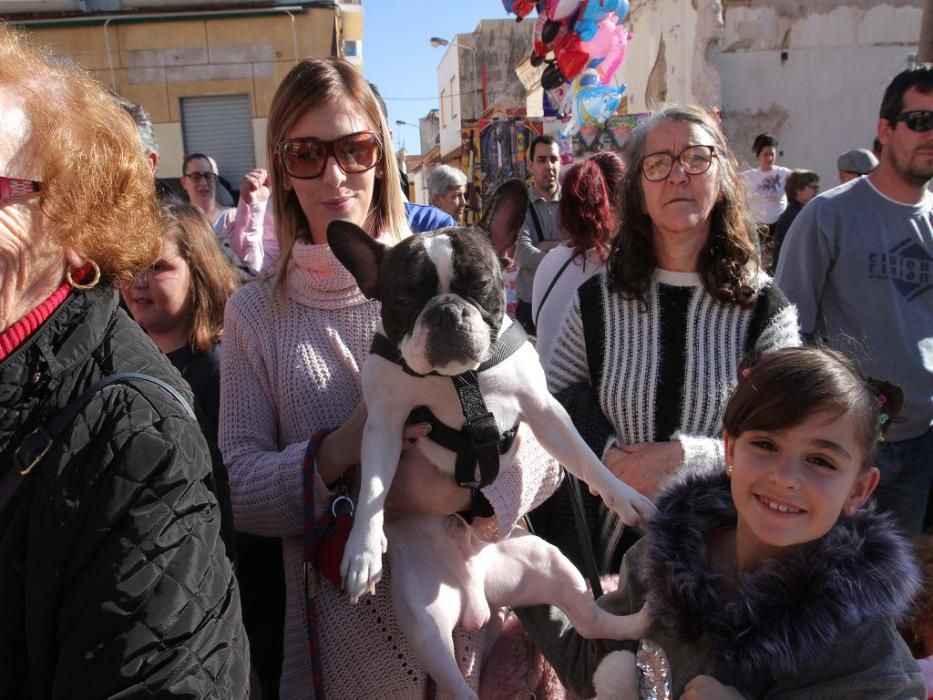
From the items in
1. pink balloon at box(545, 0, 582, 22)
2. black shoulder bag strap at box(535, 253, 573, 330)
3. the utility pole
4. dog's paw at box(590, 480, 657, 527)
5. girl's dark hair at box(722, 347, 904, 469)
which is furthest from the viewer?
pink balloon at box(545, 0, 582, 22)

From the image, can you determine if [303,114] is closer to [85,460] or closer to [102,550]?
[85,460]

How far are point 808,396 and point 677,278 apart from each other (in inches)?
33.8

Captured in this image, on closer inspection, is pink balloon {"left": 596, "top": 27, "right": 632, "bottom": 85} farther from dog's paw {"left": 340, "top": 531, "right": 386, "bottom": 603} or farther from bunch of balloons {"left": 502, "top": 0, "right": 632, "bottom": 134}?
dog's paw {"left": 340, "top": 531, "right": 386, "bottom": 603}

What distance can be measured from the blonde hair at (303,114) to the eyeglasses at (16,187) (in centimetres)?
76

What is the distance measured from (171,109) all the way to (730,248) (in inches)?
514

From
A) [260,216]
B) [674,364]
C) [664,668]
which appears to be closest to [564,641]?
[664,668]

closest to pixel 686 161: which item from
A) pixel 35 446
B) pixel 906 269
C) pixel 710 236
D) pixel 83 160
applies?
pixel 710 236

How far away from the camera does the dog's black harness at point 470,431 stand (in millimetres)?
1782

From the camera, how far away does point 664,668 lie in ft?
5.30

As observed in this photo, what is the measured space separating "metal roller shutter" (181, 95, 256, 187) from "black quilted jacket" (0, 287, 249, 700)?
12919mm

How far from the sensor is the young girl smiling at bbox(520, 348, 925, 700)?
1441mm

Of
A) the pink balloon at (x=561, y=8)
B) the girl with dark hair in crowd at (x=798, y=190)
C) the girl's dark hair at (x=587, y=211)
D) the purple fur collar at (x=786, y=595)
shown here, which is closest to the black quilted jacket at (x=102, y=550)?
the purple fur collar at (x=786, y=595)

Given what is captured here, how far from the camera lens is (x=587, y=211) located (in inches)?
133

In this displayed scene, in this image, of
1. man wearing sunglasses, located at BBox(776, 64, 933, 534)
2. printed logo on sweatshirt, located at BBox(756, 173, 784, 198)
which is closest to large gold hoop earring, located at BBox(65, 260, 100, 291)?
man wearing sunglasses, located at BBox(776, 64, 933, 534)
